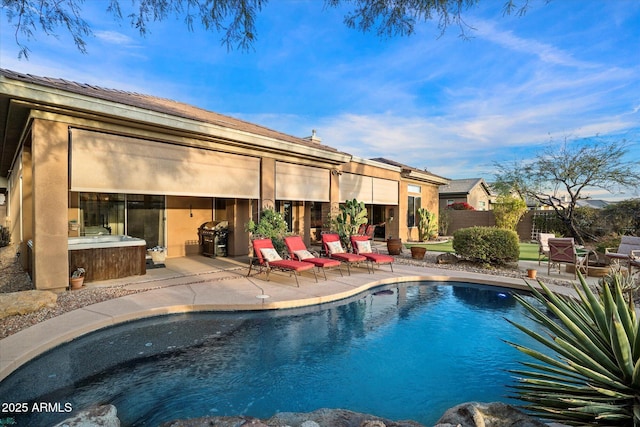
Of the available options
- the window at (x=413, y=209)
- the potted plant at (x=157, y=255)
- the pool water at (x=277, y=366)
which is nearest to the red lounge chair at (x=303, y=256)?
the pool water at (x=277, y=366)

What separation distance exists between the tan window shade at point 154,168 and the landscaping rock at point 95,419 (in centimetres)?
559

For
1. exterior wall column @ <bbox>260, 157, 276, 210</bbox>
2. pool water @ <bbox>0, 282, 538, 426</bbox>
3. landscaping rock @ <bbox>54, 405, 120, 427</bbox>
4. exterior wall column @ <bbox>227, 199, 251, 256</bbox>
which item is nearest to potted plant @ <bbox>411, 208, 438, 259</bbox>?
exterior wall column @ <bbox>260, 157, 276, 210</bbox>

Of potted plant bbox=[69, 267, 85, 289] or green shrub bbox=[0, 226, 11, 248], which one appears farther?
green shrub bbox=[0, 226, 11, 248]

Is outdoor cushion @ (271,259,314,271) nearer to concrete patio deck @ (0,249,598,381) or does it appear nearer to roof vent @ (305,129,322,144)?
concrete patio deck @ (0,249,598,381)

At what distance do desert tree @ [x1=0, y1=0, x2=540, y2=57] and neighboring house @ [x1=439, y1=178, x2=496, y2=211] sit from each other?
83.5 ft

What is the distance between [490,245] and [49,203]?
468 inches

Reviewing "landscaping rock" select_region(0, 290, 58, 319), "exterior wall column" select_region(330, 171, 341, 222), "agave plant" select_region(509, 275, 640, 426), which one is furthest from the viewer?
"exterior wall column" select_region(330, 171, 341, 222)

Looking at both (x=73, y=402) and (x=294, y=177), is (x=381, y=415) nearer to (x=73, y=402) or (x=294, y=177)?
(x=73, y=402)

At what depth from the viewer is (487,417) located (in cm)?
277

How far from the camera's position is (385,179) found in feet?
55.5

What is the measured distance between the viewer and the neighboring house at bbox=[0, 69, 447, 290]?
646 cm

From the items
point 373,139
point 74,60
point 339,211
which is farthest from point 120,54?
point 373,139

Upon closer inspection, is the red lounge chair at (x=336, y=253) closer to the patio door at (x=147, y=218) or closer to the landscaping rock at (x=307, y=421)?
the patio door at (x=147, y=218)

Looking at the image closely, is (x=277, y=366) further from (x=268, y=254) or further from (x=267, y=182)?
(x=267, y=182)
